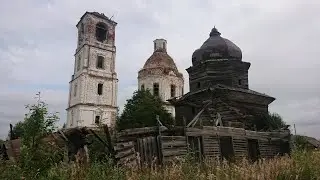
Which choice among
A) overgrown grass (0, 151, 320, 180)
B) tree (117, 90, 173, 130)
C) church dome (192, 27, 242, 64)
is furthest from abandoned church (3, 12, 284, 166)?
overgrown grass (0, 151, 320, 180)

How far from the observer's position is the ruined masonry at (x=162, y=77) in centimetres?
3859

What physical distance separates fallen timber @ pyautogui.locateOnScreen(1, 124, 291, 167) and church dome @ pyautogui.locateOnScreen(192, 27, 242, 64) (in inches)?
312

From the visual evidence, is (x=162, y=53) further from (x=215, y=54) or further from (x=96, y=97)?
(x=215, y=54)

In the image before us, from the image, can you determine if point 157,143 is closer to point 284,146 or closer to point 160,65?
point 284,146

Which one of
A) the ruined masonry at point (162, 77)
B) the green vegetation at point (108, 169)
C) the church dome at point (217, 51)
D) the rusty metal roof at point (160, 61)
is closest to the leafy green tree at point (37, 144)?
the green vegetation at point (108, 169)

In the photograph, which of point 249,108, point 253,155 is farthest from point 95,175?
point 249,108

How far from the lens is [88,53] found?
122 feet

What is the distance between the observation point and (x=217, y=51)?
24.4 m

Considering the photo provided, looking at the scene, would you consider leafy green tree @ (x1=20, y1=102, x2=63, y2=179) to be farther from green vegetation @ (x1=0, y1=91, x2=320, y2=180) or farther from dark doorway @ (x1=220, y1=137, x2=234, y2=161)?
dark doorway @ (x1=220, y1=137, x2=234, y2=161)

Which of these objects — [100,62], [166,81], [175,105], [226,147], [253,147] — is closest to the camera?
[226,147]

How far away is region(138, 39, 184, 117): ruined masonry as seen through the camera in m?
38.6

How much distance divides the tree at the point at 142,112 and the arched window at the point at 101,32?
13.7 m

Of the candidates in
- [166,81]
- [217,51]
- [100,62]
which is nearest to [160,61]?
[166,81]

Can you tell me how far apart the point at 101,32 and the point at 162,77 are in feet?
31.2
